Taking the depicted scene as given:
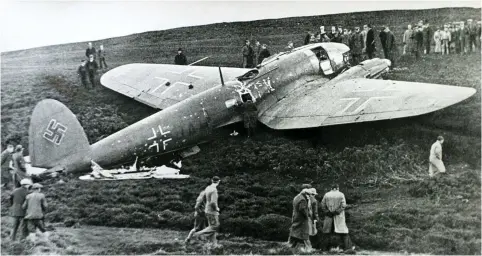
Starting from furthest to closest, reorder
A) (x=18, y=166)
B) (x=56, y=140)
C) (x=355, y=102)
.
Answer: (x=18, y=166) → (x=355, y=102) → (x=56, y=140)

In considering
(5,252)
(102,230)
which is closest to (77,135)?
(102,230)

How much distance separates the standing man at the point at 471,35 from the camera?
7.44m

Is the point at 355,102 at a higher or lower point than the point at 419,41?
lower

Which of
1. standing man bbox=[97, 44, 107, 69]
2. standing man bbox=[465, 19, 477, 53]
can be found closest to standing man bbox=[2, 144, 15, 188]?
standing man bbox=[97, 44, 107, 69]

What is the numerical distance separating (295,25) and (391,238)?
4002 mm

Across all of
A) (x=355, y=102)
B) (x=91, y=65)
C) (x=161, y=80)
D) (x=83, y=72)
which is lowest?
(x=355, y=102)

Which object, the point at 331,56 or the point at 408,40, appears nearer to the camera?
the point at 408,40

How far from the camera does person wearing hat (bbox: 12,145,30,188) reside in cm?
757

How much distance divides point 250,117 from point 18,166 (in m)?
3.74

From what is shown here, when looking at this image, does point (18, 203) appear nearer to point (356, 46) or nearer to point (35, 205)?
point (35, 205)

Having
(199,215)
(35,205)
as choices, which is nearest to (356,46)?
(199,215)

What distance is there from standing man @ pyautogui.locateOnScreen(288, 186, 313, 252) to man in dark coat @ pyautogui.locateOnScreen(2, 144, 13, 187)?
14.9 ft

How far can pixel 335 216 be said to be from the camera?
22.6ft

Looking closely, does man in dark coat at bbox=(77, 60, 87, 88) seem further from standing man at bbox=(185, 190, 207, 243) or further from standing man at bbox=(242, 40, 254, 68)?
standing man at bbox=(185, 190, 207, 243)
